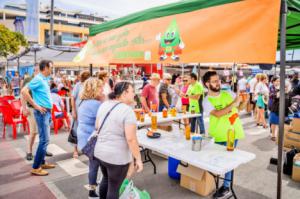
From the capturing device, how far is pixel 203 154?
298cm

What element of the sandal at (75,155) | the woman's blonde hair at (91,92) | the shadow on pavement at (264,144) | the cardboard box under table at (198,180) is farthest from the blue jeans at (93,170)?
the shadow on pavement at (264,144)

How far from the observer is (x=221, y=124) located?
324 centimetres

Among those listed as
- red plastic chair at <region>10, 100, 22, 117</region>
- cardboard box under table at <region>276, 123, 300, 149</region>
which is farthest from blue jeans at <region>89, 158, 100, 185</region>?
red plastic chair at <region>10, 100, 22, 117</region>

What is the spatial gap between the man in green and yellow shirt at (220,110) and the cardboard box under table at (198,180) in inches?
8.6

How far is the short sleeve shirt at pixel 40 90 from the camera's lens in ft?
13.3

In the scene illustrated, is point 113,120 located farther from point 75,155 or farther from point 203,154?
point 75,155

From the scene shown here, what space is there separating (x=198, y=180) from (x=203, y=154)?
77cm

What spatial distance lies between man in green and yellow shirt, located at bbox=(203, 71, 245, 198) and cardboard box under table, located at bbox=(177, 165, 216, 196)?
22 centimetres

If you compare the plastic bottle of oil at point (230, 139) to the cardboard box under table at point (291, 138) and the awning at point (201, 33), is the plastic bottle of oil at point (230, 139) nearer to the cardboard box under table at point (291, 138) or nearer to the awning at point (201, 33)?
the awning at point (201, 33)

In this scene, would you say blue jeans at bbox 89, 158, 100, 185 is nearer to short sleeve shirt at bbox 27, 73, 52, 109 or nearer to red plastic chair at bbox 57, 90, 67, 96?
short sleeve shirt at bbox 27, 73, 52, 109

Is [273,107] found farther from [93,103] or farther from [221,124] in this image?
[93,103]

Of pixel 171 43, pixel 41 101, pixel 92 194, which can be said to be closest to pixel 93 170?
pixel 92 194

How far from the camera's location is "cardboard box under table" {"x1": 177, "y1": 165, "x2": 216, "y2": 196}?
11.5 feet

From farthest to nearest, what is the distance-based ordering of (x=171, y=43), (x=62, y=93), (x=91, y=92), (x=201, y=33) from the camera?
(x=62, y=93) < (x=91, y=92) < (x=171, y=43) < (x=201, y=33)
